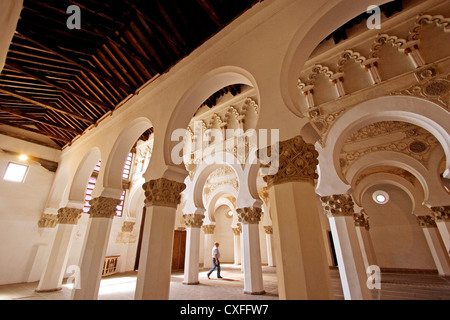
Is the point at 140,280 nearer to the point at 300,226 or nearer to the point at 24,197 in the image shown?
the point at 300,226

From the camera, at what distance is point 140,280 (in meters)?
3.25

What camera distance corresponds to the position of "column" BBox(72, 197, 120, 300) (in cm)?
428

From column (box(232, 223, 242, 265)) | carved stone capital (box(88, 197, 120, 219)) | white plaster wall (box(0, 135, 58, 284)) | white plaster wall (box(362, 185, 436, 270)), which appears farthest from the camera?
column (box(232, 223, 242, 265))

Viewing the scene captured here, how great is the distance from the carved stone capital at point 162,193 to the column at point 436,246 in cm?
1046

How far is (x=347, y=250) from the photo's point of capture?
4211 mm

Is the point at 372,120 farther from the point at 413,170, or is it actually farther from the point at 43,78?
the point at 43,78

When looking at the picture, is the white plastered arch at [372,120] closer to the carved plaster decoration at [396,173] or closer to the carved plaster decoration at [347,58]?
the carved plaster decoration at [347,58]

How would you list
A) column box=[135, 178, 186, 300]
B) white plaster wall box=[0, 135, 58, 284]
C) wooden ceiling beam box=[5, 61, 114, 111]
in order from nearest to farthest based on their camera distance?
column box=[135, 178, 186, 300] → wooden ceiling beam box=[5, 61, 114, 111] → white plaster wall box=[0, 135, 58, 284]

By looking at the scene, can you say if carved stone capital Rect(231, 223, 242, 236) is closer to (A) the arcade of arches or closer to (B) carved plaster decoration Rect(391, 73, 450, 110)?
(A) the arcade of arches

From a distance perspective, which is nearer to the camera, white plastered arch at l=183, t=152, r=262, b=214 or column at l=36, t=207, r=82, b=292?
white plastered arch at l=183, t=152, r=262, b=214

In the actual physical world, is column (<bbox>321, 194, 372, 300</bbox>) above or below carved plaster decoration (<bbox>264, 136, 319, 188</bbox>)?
below

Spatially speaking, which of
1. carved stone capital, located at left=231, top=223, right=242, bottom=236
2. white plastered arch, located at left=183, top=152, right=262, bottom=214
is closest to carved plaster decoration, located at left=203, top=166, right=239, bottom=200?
white plastered arch, located at left=183, top=152, right=262, bottom=214

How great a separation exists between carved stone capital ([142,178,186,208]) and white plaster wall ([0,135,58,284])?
329 inches

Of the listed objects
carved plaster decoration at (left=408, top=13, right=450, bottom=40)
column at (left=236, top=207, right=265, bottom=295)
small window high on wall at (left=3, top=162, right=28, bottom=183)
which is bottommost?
column at (left=236, top=207, right=265, bottom=295)
